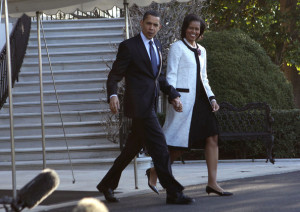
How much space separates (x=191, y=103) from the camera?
23.9 feet

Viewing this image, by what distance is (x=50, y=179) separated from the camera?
2123 mm

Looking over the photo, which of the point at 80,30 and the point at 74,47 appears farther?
the point at 80,30

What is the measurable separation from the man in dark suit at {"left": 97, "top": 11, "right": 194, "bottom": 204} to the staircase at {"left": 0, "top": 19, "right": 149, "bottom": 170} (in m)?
4.90

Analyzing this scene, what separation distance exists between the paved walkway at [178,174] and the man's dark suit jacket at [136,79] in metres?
1.27

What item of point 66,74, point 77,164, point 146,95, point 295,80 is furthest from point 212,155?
point 295,80

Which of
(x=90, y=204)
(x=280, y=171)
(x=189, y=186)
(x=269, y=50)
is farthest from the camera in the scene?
(x=269, y=50)

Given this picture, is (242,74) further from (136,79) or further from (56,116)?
(136,79)

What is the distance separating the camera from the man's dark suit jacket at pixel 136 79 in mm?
6742

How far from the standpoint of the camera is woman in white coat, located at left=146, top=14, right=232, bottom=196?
23.7ft

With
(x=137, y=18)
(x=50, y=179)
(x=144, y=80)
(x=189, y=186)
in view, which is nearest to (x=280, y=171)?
(x=189, y=186)

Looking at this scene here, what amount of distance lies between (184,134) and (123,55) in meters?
1.09

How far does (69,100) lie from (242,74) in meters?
3.49

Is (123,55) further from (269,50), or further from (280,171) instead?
(269,50)

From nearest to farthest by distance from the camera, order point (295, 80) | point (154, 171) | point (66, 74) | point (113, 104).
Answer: point (113, 104) < point (154, 171) < point (66, 74) < point (295, 80)
